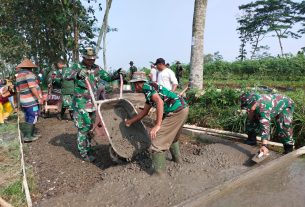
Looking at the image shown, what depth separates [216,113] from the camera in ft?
24.2

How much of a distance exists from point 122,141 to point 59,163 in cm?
130

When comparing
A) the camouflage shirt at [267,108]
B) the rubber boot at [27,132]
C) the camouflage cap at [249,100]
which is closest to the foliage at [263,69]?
the camouflage shirt at [267,108]

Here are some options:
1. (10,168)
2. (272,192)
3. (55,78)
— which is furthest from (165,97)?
(55,78)

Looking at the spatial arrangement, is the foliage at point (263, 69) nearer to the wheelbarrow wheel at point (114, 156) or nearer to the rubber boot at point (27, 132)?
the rubber boot at point (27, 132)

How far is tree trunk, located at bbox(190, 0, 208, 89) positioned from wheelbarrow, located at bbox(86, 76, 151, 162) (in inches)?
161

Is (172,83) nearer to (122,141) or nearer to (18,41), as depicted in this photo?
(122,141)

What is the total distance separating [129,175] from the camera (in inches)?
182

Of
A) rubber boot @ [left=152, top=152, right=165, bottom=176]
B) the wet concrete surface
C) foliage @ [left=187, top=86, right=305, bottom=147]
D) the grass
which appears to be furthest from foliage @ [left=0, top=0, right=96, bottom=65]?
the wet concrete surface

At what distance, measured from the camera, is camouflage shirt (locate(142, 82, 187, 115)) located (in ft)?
14.2

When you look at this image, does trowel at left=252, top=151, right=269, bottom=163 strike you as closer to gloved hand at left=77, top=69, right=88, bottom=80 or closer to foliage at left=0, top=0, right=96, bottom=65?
gloved hand at left=77, top=69, right=88, bottom=80

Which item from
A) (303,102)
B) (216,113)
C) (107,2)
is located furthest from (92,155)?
(107,2)

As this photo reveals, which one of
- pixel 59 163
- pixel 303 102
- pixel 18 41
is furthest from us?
pixel 18 41

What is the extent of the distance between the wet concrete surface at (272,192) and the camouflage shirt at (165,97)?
4.68 feet

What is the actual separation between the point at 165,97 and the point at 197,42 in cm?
498
